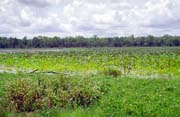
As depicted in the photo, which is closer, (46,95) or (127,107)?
(127,107)

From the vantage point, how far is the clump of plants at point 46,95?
9914 mm

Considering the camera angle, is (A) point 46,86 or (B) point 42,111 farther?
(A) point 46,86

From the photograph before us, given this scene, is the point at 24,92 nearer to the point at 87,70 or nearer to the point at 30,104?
the point at 30,104

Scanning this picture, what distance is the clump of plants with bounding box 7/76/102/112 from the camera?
32.5 ft

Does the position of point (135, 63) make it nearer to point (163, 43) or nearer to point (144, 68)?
point (144, 68)

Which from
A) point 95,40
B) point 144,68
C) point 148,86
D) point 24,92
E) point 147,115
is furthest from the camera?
point 95,40

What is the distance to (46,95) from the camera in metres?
10.2

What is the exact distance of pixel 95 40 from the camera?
11075 cm

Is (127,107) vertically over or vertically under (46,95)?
under

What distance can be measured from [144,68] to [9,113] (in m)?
14.5

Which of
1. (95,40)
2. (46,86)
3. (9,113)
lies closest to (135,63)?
(46,86)

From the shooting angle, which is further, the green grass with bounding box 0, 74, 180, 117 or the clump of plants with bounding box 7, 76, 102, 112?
the clump of plants with bounding box 7, 76, 102, 112

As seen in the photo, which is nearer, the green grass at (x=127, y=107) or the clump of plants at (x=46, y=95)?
the green grass at (x=127, y=107)

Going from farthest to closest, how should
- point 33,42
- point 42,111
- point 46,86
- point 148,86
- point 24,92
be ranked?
point 33,42 < point 148,86 < point 46,86 < point 24,92 < point 42,111
